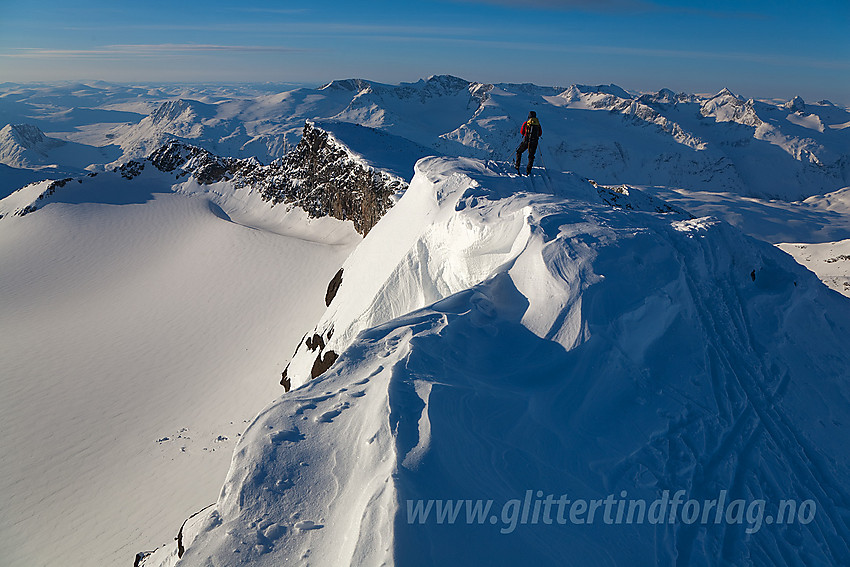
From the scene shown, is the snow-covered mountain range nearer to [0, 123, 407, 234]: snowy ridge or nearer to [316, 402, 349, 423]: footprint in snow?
[316, 402, 349, 423]: footprint in snow

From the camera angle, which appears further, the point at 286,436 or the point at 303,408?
the point at 303,408

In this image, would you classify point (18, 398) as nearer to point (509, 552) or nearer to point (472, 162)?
point (472, 162)

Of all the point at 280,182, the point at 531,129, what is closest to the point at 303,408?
the point at 531,129

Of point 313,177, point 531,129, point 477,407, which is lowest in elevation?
point 313,177

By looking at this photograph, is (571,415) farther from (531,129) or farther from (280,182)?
(280,182)

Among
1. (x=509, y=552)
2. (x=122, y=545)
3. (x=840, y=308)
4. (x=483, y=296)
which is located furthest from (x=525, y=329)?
(x=122, y=545)

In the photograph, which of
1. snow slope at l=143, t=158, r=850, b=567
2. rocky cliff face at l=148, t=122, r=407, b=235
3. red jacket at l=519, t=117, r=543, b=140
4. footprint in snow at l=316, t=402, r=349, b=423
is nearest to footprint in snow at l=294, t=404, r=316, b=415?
snow slope at l=143, t=158, r=850, b=567
